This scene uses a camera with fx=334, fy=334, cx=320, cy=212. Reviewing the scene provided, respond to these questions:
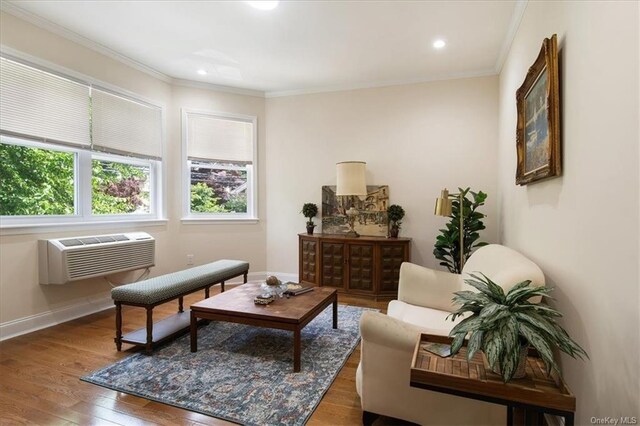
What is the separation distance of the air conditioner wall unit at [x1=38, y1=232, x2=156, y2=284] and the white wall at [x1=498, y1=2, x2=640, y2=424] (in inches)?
150

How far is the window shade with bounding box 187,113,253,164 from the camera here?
15.5ft

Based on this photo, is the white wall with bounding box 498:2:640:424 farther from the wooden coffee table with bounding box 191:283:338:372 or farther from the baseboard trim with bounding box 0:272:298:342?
the baseboard trim with bounding box 0:272:298:342

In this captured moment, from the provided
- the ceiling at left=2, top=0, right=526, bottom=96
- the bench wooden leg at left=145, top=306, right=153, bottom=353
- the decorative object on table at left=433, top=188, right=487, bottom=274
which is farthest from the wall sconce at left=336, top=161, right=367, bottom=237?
the bench wooden leg at left=145, top=306, right=153, bottom=353

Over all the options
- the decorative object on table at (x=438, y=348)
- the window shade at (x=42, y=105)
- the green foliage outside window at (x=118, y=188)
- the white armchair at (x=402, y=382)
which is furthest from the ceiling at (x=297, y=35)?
the decorative object on table at (x=438, y=348)

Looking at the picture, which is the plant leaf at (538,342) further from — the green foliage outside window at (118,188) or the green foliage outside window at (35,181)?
the green foliage outside window at (118,188)

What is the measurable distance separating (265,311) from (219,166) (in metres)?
3.01

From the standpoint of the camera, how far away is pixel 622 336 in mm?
1151

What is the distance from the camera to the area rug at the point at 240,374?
6.39ft

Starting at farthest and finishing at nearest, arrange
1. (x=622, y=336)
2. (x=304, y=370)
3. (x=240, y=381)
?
(x=304, y=370)
(x=240, y=381)
(x=622, y=336)

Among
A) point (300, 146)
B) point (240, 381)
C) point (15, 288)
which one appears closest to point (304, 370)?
point (240, 381)

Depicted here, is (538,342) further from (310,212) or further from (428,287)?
(310,212)

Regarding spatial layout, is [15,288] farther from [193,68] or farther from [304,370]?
[193,68]

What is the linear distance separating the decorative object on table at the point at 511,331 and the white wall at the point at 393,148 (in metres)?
3.17

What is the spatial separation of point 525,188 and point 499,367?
69.8 inches
